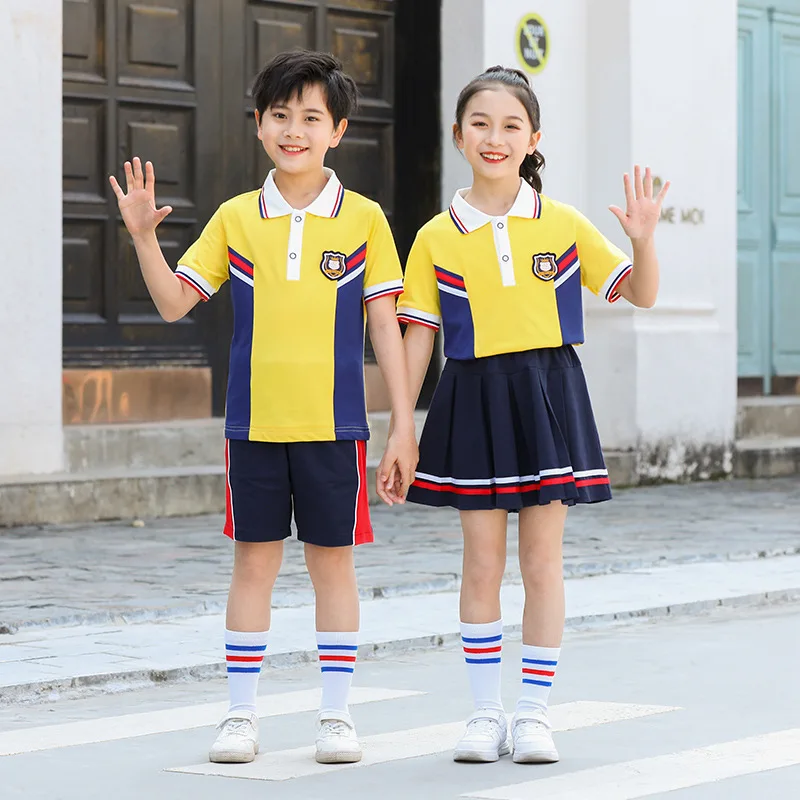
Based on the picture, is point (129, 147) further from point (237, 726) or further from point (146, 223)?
point (237, 726)

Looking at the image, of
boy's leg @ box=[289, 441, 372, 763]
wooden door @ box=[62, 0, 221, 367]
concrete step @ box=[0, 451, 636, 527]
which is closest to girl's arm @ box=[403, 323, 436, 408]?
boy's leg @ box=[289, 441, 372, 763]

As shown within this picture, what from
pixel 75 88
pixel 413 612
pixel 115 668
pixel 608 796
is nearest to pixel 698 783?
pixel 608 796

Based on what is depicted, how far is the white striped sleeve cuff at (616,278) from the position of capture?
5.12m

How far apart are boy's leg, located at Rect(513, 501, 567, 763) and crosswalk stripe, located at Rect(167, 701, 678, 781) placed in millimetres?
301

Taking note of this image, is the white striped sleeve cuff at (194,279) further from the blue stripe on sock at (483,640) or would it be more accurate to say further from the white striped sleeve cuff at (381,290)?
the blue stripe on sock at (483,640)

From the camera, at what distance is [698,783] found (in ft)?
15.4

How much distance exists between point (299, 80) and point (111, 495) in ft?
19.3

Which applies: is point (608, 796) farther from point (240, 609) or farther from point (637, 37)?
point (637, 37)

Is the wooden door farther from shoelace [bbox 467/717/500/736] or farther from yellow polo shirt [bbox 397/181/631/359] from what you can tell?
shoelace [bbox 467/717/500/736]

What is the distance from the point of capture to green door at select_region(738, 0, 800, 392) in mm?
15586

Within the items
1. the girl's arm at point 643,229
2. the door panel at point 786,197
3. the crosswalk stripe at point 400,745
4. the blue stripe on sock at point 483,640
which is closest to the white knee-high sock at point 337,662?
the crosswalk stripe at point 400,745

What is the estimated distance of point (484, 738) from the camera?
4945 millimetres

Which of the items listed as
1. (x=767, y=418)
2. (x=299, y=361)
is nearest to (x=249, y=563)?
(x=299, y=361)

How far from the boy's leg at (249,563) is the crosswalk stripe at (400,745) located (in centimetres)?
7
